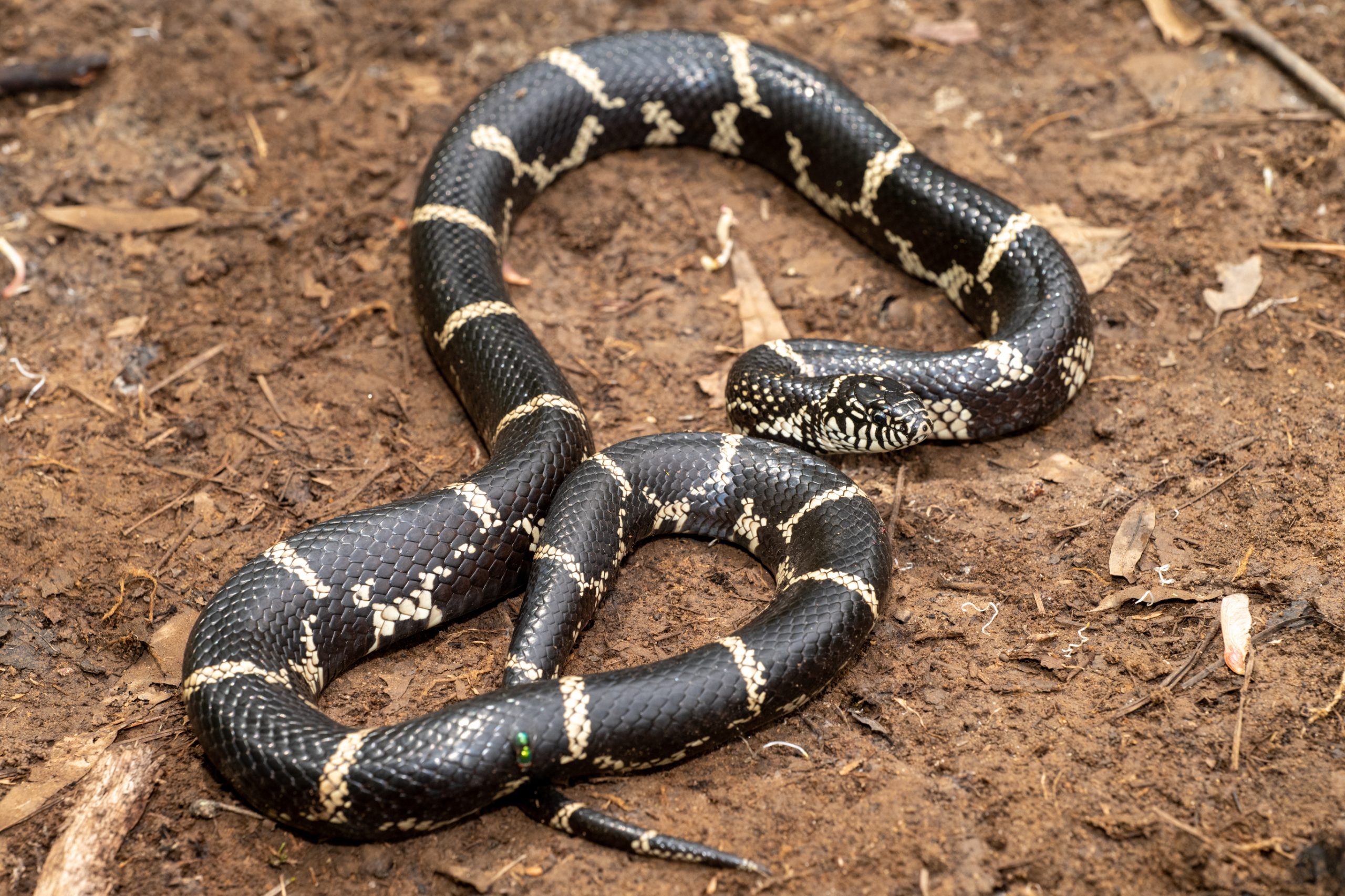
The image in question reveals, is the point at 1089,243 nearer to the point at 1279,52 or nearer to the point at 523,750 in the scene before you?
the point at 1279,52

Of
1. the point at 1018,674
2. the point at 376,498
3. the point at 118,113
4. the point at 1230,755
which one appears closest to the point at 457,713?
the point at 376,498

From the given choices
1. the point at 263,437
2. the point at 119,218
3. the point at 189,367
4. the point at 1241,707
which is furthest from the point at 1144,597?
the point at 119,218

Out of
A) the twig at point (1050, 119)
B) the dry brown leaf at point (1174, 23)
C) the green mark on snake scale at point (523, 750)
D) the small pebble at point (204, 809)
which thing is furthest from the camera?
the dry brown leaf at point (1174, 23)

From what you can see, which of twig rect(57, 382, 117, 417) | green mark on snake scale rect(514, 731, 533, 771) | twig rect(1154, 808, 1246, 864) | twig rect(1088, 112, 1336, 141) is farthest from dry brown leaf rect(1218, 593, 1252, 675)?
twig rect(57, 382, 117, 417)

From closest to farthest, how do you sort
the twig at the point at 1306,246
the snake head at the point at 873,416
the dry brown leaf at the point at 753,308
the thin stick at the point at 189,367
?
1. the snake head at the point at 873,416
2. the thin stick at the point at 189,367
3. the twig at the point at 1306,246
4. the dry brown leaf at the point at 753,308

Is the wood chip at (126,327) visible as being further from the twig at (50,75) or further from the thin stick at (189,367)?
the twig at (50,75)

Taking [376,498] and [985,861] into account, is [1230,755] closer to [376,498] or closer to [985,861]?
[985,861]

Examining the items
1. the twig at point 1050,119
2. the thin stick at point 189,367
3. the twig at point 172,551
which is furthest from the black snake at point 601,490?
the thin stick at point 189,367
